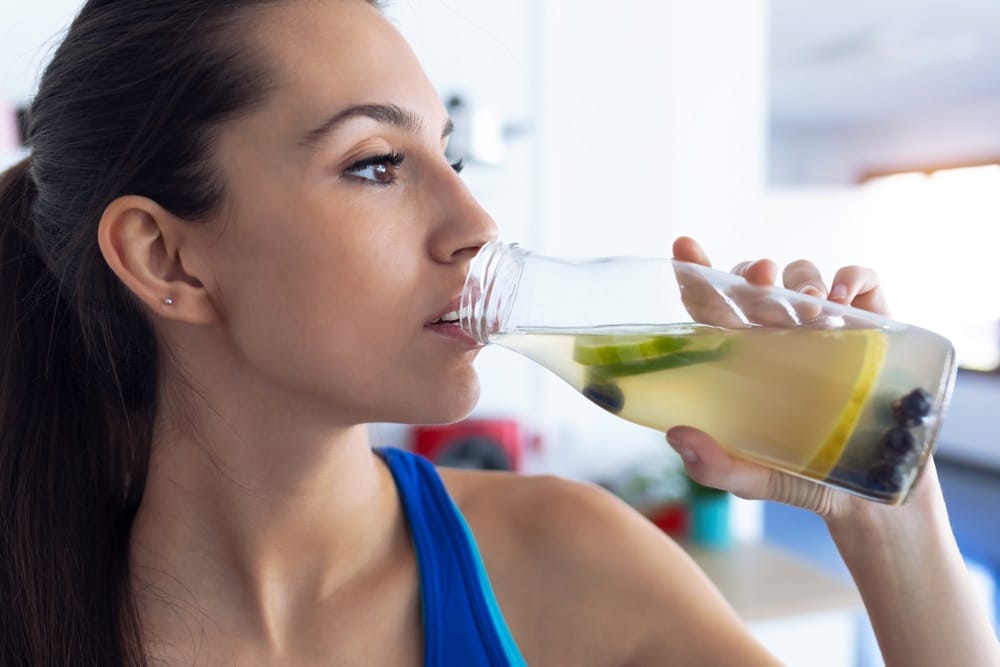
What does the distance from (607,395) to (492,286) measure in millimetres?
127

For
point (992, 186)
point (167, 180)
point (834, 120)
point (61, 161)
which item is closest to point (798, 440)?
point (167, 180)

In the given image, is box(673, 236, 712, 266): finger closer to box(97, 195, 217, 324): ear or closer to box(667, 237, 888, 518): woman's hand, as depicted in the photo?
box(667, 237, 888, 518): woman's hand

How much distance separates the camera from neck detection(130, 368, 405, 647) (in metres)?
0.88

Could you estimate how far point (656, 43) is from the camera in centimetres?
222

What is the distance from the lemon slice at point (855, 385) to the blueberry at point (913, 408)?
0.07 ft

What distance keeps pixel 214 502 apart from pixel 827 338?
0.60m

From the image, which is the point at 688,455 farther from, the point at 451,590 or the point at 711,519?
the point at 711,519

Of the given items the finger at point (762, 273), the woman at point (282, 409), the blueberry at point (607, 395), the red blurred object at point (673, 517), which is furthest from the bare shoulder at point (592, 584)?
the red blurred object at point (673, 517)

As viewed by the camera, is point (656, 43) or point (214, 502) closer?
point (214, 502)

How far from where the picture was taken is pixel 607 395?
2.39 feet

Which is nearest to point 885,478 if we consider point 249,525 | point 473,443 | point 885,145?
point 249,525

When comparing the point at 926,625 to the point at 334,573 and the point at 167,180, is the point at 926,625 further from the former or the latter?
the point at 167,180

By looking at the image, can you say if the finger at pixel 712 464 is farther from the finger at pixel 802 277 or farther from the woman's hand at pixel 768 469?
the finger at pixel 802 277

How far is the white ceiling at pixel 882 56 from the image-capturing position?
453 cm
